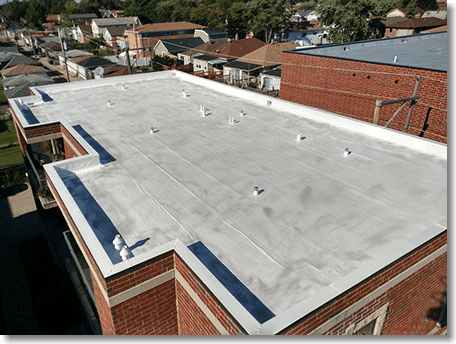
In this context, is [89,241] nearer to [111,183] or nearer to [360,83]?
[111,183]

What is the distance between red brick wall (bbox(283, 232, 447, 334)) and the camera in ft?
17.7

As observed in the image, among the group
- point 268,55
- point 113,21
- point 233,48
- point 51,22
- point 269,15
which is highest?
point 269,15

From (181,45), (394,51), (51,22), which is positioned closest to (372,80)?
(394,51)

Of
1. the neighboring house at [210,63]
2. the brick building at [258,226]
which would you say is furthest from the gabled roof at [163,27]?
the brick building at [258,226]

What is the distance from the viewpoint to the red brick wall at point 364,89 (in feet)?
51.8

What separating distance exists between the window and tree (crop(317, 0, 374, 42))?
5230cm

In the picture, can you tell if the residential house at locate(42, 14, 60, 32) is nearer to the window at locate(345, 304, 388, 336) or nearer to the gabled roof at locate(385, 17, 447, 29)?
the gabled roof at locate(385, 17, 447, 29)

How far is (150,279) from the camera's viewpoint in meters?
6.46

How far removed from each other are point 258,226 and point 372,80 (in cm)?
1459

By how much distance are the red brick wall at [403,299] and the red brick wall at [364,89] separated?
1001 cm

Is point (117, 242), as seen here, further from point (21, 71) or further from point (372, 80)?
point (21, 71)

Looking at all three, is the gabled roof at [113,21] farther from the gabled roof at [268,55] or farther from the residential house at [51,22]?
the gabled roof at [268,55]

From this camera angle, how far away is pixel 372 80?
18.3 meters

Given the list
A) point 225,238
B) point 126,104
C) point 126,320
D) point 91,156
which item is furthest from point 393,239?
point 126,104
